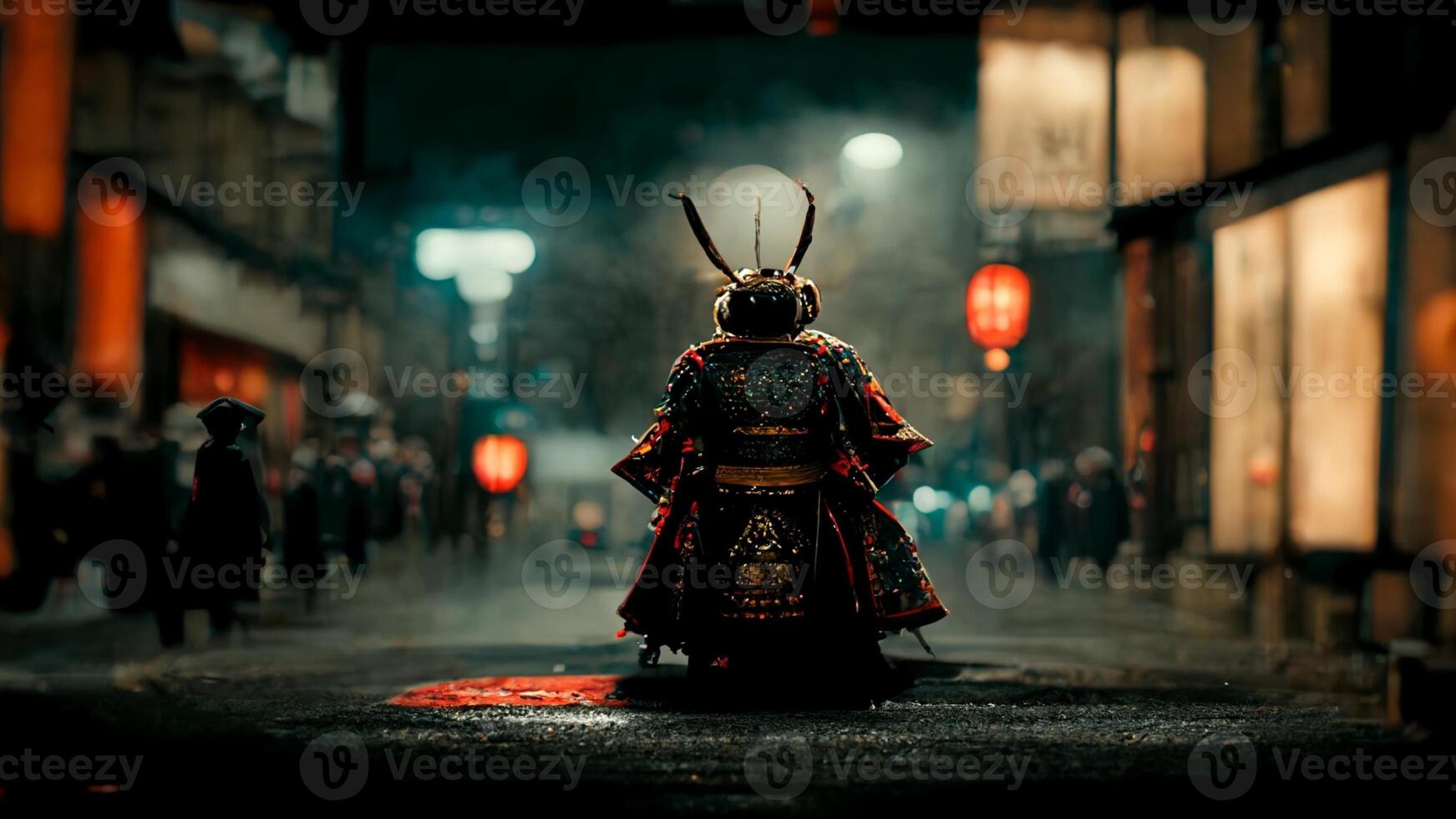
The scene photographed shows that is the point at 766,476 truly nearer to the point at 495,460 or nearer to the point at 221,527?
the point at 221,527

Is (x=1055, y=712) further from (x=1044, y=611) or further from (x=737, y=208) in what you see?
(x=737, y=208)

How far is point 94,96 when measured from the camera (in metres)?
16.0

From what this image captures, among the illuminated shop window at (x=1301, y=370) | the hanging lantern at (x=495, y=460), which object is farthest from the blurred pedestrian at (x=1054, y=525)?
the hanging lantern at (x=495, y=460)

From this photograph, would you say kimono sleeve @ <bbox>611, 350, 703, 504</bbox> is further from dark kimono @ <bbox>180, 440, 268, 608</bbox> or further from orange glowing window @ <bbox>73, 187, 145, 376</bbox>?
orange glowing window @ <bbox>73, 187, 145, 376</bbox>

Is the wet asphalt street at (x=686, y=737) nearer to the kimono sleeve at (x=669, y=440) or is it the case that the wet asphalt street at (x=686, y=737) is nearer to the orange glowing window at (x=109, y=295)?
the kimono sleeve at (x=669, y=440)

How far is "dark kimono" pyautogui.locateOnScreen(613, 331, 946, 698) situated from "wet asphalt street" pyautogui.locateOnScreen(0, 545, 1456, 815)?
1.22 ft

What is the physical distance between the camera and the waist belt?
771 centimetres

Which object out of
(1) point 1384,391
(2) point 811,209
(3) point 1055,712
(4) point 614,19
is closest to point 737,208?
(4) point 614,19

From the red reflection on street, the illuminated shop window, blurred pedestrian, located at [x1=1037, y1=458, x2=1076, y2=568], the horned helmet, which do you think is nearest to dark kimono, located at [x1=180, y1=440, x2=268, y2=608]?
the red reflection on street

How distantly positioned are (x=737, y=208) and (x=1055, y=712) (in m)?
15.7

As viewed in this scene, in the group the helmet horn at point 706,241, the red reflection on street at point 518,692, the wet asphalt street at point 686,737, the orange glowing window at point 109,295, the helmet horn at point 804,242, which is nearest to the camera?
the wet asphalt street at point 686,737

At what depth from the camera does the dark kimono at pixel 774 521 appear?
746cm

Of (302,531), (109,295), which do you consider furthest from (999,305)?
Answer: (109,295)

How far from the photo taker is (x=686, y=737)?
5.75m
